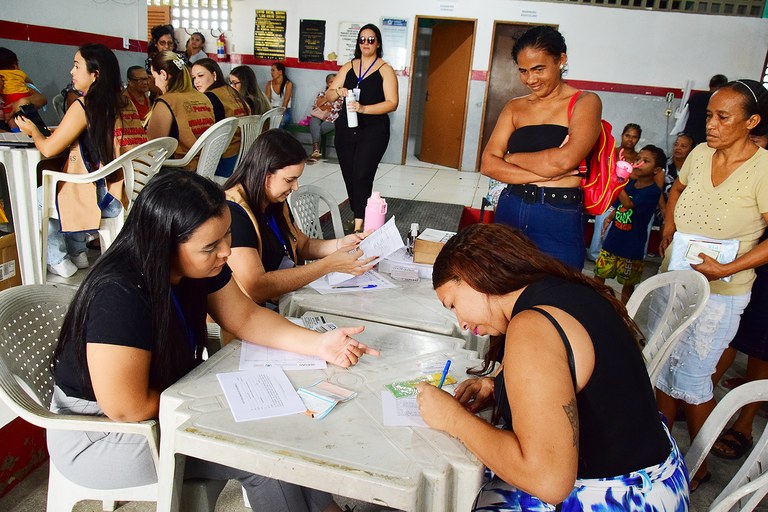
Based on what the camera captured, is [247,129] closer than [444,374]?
No

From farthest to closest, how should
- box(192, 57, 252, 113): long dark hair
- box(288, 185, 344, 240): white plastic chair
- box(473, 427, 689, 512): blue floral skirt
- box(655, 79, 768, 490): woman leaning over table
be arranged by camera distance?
box(192, 57, 252, 113): long dark hair, box(288, 185, 344, 240): white plastic chair, box(655, 79, 768, 490): woman leaning over table, box(473, 427, 689, 512): blue floral skirt

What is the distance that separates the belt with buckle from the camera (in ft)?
7.07

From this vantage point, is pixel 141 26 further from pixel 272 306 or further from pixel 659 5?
pixel 272 306

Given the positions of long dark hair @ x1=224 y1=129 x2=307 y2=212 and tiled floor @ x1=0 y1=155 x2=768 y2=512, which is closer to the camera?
tiled floor @ x1=0 y1=155 x2=768 y2=512

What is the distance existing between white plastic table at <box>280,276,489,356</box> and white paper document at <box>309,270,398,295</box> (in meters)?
0.02

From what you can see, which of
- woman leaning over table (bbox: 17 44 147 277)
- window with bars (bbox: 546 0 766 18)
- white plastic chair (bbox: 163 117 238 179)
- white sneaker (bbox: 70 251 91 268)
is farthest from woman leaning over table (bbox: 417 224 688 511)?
window with bars (bbox: 546 0 766 18)

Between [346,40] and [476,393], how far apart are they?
26.6ft

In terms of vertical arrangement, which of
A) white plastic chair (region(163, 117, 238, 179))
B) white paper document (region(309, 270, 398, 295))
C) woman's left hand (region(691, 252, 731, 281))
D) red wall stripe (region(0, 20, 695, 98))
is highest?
red wall stripe (region(0, 20, 695, 98))

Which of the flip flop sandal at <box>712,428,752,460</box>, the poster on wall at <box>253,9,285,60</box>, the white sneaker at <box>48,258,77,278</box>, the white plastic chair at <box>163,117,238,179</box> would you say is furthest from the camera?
the poster on wall at <box>253,9,285,60</box>

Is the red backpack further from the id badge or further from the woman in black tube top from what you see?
the id badge

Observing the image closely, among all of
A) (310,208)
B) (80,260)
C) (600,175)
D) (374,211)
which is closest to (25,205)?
(80,260)

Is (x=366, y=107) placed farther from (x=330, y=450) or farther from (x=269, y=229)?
(x=330, y=450)

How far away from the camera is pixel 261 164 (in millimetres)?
1965

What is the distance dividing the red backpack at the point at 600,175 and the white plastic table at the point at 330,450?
4.32ft
